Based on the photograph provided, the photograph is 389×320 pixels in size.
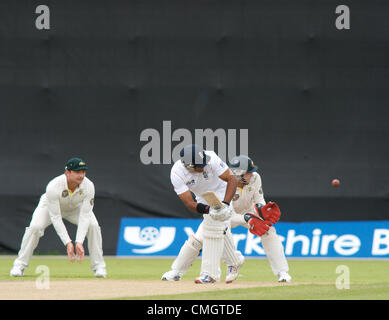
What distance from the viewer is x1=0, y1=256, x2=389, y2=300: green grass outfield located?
7.62 metres

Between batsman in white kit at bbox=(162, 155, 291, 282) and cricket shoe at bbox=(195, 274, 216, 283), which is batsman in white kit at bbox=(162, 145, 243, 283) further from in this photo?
batsman in white kit at bbox=(162, 155, 291, 282)

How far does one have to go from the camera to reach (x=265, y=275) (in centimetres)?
1126

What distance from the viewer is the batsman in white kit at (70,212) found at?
9758 mm

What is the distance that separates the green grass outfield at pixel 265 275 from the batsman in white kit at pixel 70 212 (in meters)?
0.29

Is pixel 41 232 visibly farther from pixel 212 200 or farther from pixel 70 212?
pixel 212 200

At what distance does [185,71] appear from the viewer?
14.7 meters

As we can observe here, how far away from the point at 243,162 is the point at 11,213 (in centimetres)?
618

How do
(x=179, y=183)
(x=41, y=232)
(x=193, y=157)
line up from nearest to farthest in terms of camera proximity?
(x=193, y=157) → (x=179, y=183) → (x=41, y=232)

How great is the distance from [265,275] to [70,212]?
2659mm

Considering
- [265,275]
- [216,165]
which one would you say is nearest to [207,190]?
[216,165]
